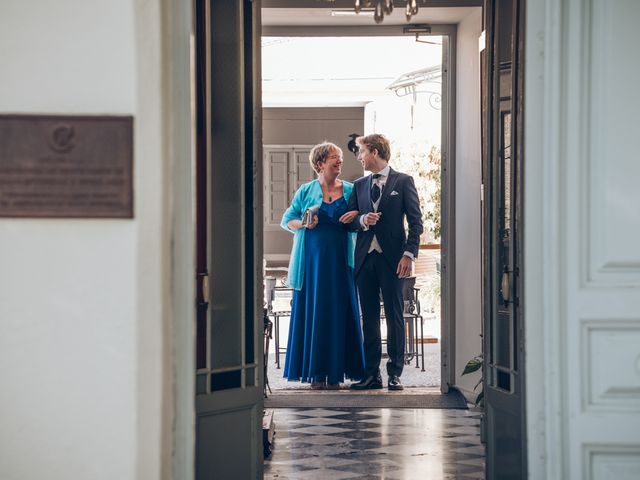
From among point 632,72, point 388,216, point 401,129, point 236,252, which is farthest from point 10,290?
point 401,129

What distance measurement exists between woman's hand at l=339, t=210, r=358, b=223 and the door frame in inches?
26.3

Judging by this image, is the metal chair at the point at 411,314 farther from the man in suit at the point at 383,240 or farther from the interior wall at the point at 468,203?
the interior wall at the point at 468,203

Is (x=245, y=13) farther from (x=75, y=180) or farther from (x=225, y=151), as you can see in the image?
(x=75, y=180)

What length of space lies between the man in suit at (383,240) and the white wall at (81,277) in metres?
4.11

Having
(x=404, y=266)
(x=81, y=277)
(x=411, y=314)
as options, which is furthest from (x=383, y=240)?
(x=81, y=277)

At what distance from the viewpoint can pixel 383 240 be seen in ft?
22.3

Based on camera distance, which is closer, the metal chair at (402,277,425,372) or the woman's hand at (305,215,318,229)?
the woman's hand at (305,215,318,229)

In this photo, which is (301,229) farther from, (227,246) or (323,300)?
(227,246)

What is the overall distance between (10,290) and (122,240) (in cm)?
36

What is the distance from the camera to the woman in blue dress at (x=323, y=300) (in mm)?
6801

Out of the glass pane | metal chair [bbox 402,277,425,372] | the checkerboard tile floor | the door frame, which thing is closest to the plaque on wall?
the glass pane

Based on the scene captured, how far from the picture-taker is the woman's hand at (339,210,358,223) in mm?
6859

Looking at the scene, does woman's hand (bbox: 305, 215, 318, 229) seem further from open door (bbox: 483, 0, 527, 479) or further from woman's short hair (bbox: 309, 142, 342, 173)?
open door (bbox: 483, 0, 527, 479)

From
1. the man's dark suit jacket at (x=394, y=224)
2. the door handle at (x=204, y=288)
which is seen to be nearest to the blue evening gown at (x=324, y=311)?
the man's dark suit jacket at (x=394, y=224)
